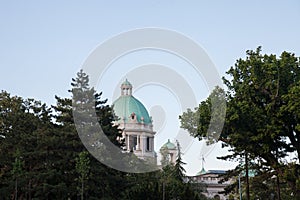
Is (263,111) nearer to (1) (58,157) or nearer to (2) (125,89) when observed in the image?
(1) (58,157)

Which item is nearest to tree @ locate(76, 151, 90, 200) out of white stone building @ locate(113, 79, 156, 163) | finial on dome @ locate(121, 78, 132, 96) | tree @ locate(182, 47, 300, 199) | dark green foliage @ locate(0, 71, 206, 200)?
dark green foliage @ locate(0, 71, 206, 200)

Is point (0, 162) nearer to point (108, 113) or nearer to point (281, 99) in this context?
point (108, 113)

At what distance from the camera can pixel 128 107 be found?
74875mm

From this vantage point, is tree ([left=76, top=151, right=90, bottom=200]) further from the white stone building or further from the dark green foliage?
the white stone building

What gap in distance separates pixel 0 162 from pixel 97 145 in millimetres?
6786

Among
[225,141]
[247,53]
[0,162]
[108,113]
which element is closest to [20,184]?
[0,162]

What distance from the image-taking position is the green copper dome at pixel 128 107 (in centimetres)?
7438

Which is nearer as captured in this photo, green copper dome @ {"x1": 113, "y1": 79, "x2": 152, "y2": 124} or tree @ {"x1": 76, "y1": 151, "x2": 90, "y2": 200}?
tree @ {"x1": 76, "y1": 151, "x2": 90, "y2": 200}

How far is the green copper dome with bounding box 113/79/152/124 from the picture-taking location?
7438 cm

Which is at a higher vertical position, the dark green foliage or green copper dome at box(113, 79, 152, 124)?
green copper dome at box(113, 79, 152, 124)

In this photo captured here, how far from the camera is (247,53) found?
35875mm

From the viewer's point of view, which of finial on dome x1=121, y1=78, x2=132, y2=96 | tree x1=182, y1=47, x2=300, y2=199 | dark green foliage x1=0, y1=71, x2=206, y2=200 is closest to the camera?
tree x1=182, y1=47, x2=300, y2=199

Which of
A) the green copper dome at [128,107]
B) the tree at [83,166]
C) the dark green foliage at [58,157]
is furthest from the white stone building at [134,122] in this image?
the tree at [83,166]

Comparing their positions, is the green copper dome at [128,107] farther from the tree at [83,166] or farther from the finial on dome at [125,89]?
the tree at [83,166]
